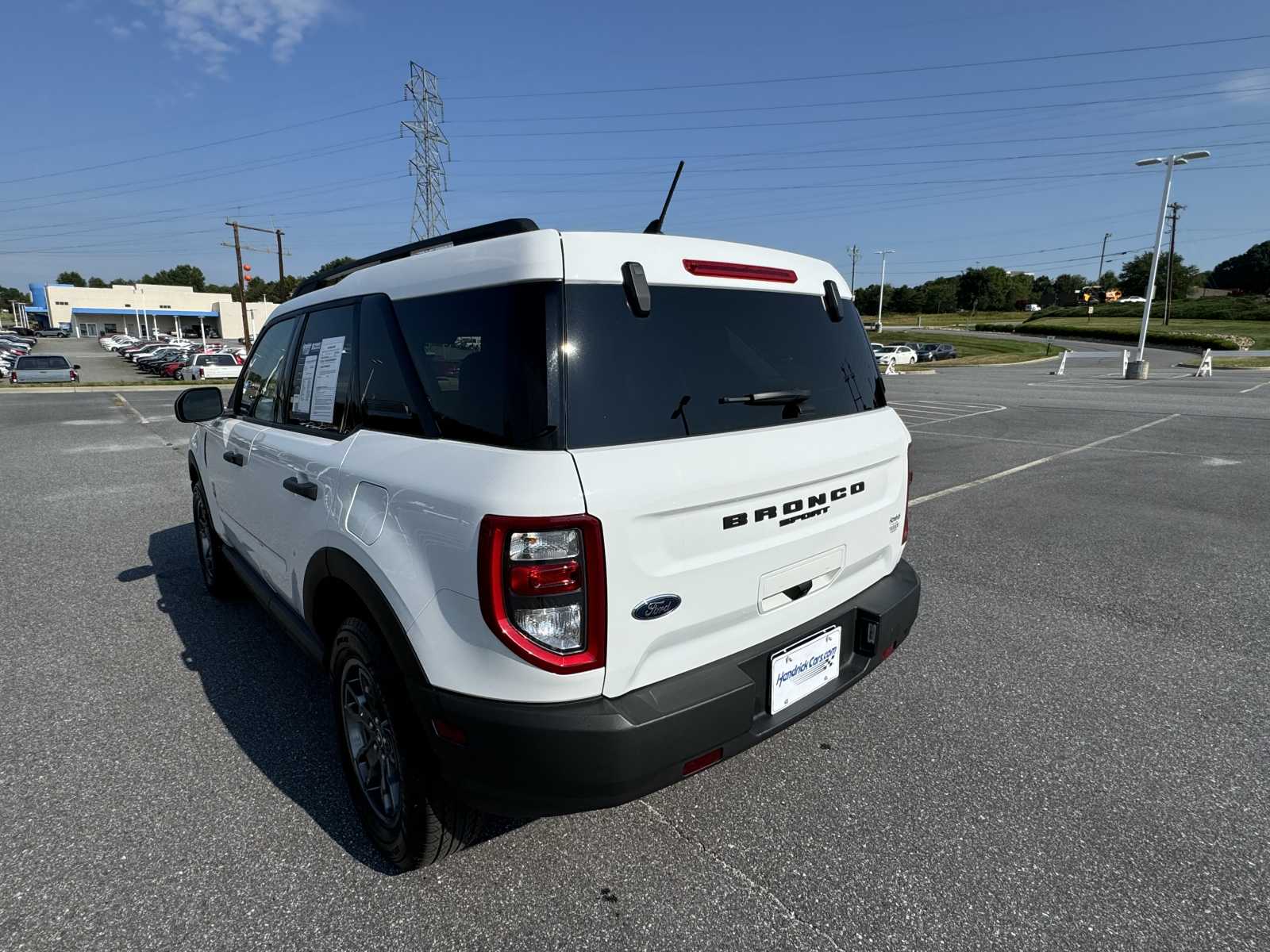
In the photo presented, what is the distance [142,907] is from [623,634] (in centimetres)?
168

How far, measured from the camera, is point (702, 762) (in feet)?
6.32

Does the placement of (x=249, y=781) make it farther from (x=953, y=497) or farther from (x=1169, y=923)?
(x=953, y=497)

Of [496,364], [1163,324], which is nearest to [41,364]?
[496,364]

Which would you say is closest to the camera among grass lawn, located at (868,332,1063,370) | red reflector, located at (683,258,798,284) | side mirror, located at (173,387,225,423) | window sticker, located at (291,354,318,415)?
red reflector, located at (683,258,798,284)

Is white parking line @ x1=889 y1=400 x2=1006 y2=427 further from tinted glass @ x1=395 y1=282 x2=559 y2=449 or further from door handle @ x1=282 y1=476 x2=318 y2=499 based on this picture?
tinted glass @ x1=395 y1=282 x2=559 y2=449

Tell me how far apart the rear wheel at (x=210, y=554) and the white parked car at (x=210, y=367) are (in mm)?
29146

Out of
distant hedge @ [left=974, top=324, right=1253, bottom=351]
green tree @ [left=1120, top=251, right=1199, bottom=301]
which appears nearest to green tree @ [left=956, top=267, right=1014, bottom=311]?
green tree @ [left=1120, top=251, right=1199, bottom=301]

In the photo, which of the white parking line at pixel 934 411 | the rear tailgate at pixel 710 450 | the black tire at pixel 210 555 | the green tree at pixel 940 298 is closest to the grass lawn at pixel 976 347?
the white parking line at pixel 934 411

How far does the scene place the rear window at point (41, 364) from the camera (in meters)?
27.2

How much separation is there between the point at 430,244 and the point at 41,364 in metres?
33.9

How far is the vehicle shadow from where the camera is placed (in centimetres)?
249

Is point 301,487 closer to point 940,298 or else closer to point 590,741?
point 590,741

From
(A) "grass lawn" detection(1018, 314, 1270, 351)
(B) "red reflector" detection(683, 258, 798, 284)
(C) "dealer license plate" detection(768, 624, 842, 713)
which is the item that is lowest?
(C) "dealer license plate" detection(768, 624, 842, 713)

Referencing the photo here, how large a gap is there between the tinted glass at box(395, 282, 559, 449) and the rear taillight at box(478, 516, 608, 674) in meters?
0.23
